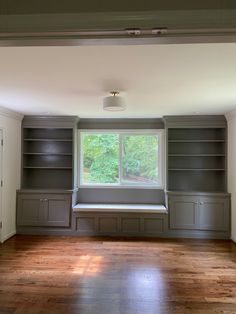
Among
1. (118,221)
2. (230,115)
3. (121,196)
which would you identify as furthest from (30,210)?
(230,115)

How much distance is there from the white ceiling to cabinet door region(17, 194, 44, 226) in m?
1.92

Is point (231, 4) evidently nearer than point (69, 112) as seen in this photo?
Yes

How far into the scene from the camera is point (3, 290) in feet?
9.91

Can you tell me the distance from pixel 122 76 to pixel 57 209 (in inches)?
136

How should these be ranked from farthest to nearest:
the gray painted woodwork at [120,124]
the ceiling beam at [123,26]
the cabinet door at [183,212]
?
the gray painted woodwork at [120,124] < the cabinet door at [183,212] < the ceiling beam at [123,26]

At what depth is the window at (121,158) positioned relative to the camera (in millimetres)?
5777

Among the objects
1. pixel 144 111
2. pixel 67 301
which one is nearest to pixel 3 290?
pixel 67 301

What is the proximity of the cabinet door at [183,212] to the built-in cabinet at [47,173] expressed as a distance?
6.52 feet

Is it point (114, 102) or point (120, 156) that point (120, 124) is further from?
point (114, 102)

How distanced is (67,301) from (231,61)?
110 inches

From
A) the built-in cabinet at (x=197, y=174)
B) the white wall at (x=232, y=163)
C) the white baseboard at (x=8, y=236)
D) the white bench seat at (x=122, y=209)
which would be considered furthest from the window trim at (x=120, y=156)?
the white baseboard at (x=8, y=236)

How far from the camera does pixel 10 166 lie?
5.11 metres

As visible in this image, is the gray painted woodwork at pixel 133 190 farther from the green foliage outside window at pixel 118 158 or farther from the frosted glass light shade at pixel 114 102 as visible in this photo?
the frosted glass light shade at pixel 114 102

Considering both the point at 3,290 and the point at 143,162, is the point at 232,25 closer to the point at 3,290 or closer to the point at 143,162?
the point at 3,290
